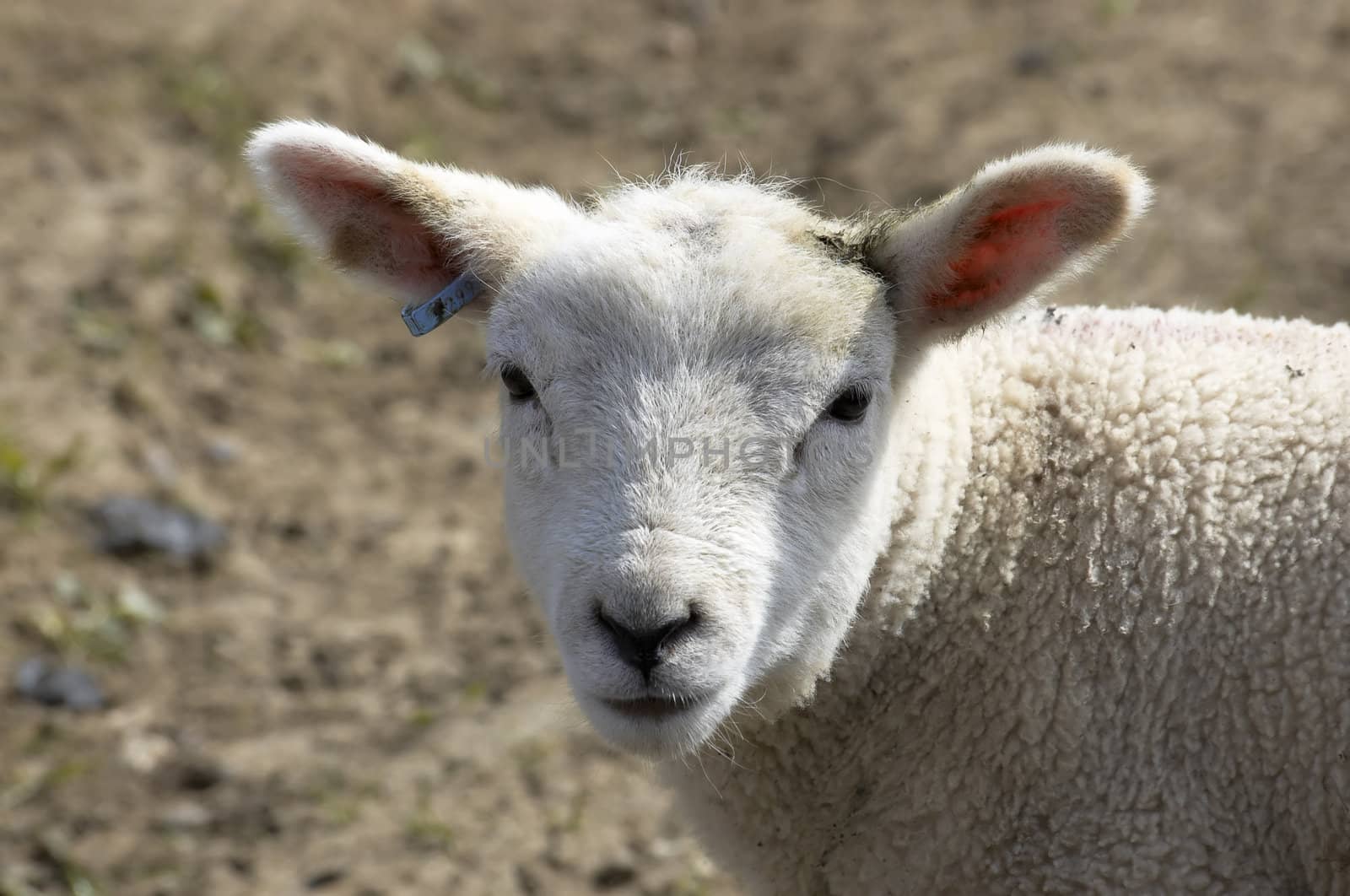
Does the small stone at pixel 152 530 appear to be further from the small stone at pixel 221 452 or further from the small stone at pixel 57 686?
the small stone at pixel 57 686

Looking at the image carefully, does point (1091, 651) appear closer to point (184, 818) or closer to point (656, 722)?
point (656, 722)

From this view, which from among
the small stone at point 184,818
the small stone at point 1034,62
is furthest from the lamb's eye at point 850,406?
the small stone at point 1034,62

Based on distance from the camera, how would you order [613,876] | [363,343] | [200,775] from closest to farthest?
1. [613,876]
2. [200,775]
3. [363,343]

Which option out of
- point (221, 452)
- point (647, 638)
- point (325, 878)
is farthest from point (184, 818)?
point (647, 638)

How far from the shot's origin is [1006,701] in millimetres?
3070

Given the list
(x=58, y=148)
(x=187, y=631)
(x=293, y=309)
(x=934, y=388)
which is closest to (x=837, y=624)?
(x=934, y=388)

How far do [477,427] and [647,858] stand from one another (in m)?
3.37

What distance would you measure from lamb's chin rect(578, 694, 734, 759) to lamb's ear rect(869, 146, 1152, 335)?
3.53 feet

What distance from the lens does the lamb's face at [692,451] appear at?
271cm

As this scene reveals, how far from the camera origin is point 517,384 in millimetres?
3201

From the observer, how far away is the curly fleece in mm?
2891

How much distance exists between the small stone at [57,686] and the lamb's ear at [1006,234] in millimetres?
4206

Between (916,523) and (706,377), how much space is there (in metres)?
0.69

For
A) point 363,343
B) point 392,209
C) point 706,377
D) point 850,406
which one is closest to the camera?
point 706,377
